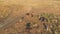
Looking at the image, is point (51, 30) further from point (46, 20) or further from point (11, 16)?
point (11, 16)

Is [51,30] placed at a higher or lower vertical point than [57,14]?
lower

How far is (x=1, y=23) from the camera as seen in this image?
161 cm

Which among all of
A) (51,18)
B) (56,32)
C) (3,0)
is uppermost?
(3,0)

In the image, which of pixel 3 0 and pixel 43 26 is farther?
pixel 3 0

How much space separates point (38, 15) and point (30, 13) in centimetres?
9

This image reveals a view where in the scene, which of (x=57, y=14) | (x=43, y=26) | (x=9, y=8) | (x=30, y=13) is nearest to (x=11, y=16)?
(x=9, y=8)

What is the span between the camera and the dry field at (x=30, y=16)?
1561 millimetres

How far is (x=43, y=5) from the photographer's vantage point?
5.52ft

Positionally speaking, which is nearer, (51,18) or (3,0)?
(51,18)

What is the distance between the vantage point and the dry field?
156 centimetres

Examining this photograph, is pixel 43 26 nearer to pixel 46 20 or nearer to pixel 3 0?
pixel 46 20

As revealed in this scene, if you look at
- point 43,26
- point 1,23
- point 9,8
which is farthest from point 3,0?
point 43,26

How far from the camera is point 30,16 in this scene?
1.62 metres

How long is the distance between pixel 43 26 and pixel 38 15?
0.13m
